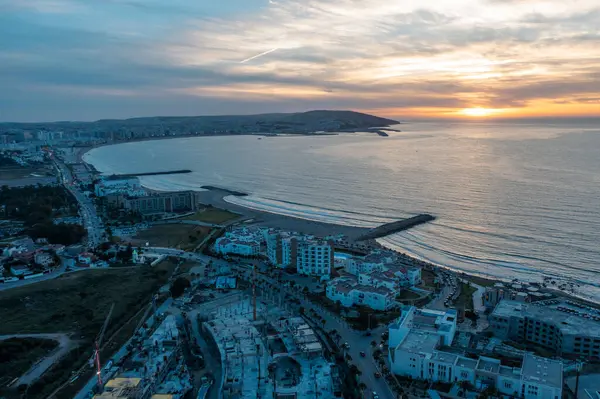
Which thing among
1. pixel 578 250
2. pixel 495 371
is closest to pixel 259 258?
pixel 495 371

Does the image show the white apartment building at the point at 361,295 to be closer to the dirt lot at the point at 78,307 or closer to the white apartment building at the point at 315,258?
the white apartment building at the point at 315,258

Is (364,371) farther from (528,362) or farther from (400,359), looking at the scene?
(528,362)

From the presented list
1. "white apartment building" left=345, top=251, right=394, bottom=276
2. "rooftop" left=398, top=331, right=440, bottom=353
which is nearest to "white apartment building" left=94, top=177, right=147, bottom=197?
"white apartment building" left=345, top=251, right=394, bottom=276

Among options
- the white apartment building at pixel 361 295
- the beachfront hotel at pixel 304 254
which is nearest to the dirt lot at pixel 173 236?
the beachfront hotel at pixel 304 254

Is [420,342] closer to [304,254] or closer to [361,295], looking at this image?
[361,295]

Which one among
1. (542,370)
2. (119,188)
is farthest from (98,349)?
(119,188)

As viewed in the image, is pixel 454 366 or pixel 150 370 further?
pixel 150 370
